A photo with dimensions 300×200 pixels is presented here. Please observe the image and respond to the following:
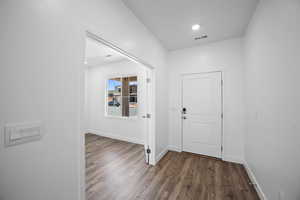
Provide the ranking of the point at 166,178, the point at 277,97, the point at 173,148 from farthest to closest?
the point at 173,148 < the point at 166,178 < the point at 277,97

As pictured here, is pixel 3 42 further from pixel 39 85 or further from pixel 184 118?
pixel 184 118

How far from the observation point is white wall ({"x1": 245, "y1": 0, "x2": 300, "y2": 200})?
97 cm

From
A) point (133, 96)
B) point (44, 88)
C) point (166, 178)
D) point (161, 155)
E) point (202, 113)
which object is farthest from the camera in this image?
point (133, 96)

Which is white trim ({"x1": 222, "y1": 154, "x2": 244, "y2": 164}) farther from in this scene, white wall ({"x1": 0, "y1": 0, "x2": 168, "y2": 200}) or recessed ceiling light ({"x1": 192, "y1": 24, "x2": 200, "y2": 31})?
white wall ({"x1": 0, "y1": 0, "x2": 168, "y2": 200})

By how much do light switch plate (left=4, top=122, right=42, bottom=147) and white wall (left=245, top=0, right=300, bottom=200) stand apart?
196 cm

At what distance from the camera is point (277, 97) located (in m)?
1.23

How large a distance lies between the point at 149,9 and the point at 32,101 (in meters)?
1.93

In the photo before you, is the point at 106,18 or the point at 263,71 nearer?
the point at 106,18

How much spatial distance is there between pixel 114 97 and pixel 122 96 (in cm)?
38

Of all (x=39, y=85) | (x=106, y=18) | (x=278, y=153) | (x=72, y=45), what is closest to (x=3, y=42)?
(x=39, y=85)

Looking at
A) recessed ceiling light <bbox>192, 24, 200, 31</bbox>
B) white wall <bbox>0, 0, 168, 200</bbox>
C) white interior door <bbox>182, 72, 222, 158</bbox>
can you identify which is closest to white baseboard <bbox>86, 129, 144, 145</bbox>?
white interior door <bbox>182, 72, 222, 158</bbox>

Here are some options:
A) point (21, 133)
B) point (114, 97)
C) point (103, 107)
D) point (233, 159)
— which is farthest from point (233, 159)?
point (103, 107)

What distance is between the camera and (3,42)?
69cm

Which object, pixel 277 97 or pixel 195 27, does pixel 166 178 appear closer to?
pixel 277 97
